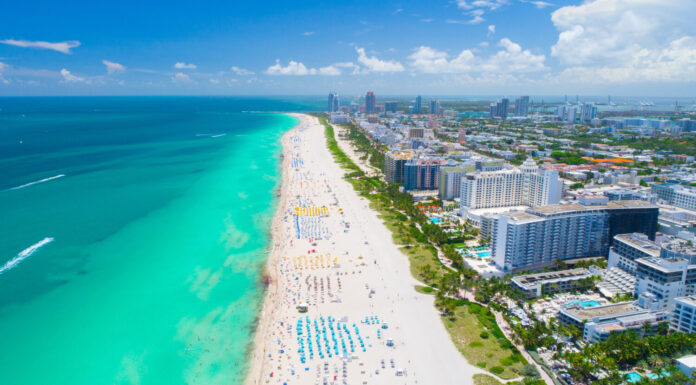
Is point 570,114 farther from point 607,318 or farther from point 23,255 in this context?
point 23,255

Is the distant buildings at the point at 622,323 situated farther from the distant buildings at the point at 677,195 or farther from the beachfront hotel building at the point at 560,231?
the distant buildings at the point at 677,195

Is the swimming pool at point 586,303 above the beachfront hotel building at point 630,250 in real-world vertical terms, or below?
below

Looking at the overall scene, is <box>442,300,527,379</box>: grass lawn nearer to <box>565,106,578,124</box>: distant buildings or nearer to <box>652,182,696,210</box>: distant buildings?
<box>652,182,696,210</box>: distant buildings

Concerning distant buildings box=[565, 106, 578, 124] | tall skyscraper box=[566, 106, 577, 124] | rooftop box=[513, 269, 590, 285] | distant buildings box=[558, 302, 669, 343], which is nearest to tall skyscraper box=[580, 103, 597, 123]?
distant buildings box=[565, 106, 578, 124]

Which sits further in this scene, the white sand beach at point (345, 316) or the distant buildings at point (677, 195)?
the distant buildings at point (677, 195)

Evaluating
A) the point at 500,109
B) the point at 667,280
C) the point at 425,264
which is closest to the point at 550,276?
the point at 667,280

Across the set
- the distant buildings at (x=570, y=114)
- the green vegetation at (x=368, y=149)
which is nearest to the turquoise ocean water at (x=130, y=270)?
the green vegetation at (x=368, y=149)
